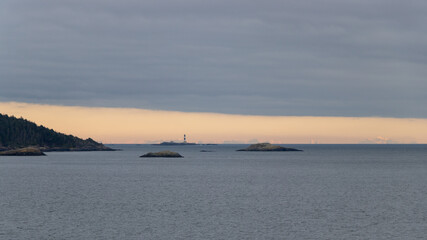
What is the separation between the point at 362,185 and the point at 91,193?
1819 inches

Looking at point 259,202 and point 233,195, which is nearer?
Answer: point 259,202

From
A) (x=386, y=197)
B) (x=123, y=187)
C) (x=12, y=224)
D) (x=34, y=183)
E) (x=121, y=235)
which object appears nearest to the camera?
(x=121, y=235)

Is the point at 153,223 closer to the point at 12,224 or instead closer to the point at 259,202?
the point at 12,224

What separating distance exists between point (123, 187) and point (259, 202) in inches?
1194

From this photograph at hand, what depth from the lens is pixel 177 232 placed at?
151 feet

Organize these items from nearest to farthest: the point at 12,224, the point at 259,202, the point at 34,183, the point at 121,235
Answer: the point at 121,235 < the point at 12,224 < the point at 259,202 < the point at 34,183

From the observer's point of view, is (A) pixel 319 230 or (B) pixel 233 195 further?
(B) pixel 233 195

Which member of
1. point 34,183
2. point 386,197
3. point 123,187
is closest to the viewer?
point 386,197

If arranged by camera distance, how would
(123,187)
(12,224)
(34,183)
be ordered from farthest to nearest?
(34,183), (123,187), (12,224)

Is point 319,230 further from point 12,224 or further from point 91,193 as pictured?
point 91,193

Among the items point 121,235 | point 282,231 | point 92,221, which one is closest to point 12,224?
point 92,221

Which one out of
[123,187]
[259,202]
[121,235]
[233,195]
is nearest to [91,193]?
[123,187]

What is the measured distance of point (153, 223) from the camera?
50500 millimetres

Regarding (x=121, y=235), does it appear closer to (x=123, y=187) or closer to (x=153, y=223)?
(x=153, y=223)
